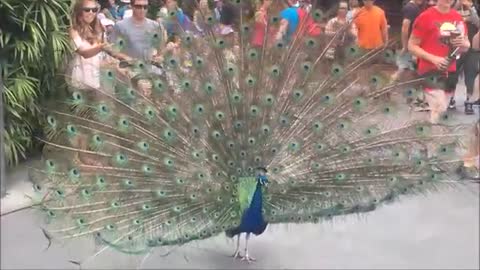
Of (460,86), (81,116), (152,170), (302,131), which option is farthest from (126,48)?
(460,86)

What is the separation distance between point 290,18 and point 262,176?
1.09 m

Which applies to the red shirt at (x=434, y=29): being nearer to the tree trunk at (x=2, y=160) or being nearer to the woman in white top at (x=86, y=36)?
the woman in white top at (x=86, y=36)

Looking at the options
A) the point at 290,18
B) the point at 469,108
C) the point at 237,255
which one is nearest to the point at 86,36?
A: the point at 290,18

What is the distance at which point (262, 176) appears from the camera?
13.5ft

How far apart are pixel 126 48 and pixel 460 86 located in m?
3.89

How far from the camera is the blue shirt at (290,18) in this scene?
428 centimetres

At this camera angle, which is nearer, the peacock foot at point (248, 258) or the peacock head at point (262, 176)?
the peacock head at point (262, 176)

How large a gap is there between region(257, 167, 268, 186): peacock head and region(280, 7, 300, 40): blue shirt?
2.57ft

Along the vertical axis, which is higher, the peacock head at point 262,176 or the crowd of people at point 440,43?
the crowd of people at point 440,43

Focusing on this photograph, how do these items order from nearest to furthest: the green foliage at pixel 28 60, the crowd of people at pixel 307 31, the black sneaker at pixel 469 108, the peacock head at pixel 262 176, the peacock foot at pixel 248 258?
1. the peacock head at pixel 262 176
2. the crowd of people at pixel 307 31
3. the peacock foot at pixel 248 258
4. the green foliage at pixel 28 60
5. the black sneaker at pixel 469 108

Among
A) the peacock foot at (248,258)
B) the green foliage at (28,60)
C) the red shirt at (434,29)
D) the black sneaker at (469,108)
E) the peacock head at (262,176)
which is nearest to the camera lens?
the peacock head at (262,176)

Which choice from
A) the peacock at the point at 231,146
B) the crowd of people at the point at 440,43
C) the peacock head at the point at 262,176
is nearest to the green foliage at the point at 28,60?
the peacock at the point at 231,146

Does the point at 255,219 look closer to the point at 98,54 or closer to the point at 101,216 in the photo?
the point at 101,216

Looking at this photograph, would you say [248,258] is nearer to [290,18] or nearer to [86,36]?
[290,18]
